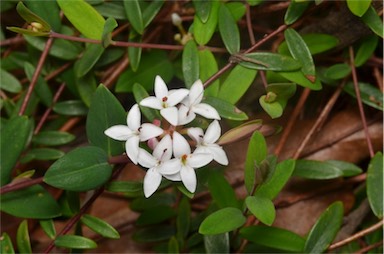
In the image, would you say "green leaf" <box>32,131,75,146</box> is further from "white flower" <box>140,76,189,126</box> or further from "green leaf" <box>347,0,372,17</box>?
"green leaf" <box>347,0,372,17</box>

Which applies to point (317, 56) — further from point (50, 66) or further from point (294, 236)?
point (50, 66)

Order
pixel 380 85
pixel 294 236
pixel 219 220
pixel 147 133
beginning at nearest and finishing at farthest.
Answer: pixel 147 133, pixel 219 220, pixel 294 236, pixel 380 85

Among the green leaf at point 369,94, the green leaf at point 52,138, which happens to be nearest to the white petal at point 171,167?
the green leaf at point 52,138

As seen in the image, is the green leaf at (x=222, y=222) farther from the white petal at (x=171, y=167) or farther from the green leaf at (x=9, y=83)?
the green leaf at (x=9, y=83)

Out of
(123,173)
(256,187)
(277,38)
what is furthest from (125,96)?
(256,187)

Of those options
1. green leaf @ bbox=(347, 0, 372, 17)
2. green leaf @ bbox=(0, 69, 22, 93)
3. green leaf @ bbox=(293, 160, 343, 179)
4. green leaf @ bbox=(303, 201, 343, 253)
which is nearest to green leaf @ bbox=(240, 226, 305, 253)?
green leaf @ bbox=(303, 201, 343, 253)
